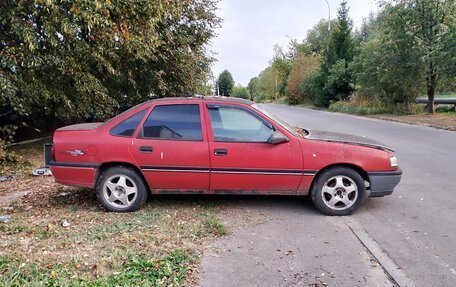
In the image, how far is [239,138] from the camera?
490 centimetres

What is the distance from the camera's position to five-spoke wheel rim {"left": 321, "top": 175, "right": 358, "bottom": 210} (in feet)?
16.0

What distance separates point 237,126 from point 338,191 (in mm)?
1670

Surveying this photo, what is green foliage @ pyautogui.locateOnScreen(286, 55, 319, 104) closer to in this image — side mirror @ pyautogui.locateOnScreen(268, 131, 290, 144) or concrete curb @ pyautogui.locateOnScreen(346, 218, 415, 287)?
side mirror @ pyautogui.locateOnScreen(268, 131, 290, 144)

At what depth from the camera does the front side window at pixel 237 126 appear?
4.90 meters

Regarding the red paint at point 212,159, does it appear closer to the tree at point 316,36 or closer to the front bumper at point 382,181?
the front bumper at point 382,181

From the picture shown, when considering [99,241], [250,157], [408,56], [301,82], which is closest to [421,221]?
[250,157]

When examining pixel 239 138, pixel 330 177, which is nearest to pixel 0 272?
pixel 239 138

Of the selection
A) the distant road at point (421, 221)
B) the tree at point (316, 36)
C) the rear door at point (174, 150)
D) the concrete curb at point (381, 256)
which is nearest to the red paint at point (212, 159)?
the rear door at point (174, 150)

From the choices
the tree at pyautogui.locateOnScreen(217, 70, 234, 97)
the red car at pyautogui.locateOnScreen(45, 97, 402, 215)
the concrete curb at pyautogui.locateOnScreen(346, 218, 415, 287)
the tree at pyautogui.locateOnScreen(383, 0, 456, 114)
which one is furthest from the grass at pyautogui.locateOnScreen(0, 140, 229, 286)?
the tree at pyautogui.locateOnScreen(217, 70, 234, 97)

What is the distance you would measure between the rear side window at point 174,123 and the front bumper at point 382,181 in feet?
8.06

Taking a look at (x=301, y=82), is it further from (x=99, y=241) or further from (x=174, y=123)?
(x=99, y=241)

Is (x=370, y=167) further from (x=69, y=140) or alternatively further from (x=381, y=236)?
(x=69, y=140)

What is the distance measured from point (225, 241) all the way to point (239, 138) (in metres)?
1.47

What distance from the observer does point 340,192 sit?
4910 millimetres
